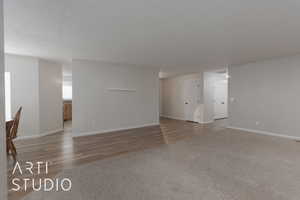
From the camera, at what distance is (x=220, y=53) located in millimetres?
3887

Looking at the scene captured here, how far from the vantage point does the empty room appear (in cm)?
185

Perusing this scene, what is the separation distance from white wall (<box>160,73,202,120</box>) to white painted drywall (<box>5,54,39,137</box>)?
612cm

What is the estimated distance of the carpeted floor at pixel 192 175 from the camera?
1789 mm

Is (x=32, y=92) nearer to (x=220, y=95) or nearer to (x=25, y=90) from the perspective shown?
(x=25, y=90)

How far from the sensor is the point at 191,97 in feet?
23.3

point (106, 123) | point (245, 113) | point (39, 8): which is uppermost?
point (39, 8)

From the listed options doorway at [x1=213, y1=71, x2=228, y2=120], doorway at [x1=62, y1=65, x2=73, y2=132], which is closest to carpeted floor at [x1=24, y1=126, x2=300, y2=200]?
doorway at [x1=213, y1=71, x2=228, y2=120]

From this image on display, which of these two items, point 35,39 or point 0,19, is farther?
point 35,39

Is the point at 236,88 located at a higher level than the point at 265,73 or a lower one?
lower

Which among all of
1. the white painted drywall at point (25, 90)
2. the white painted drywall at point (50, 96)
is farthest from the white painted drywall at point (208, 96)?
the white painted drywall at point (25, 90)

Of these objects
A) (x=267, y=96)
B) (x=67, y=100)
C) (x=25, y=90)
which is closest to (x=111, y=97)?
(x=25, y=90)

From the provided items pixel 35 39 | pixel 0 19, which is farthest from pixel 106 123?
pixel 0 19

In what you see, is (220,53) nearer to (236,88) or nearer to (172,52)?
(172,52)

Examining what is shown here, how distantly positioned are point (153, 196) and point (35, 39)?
11.9 feet
